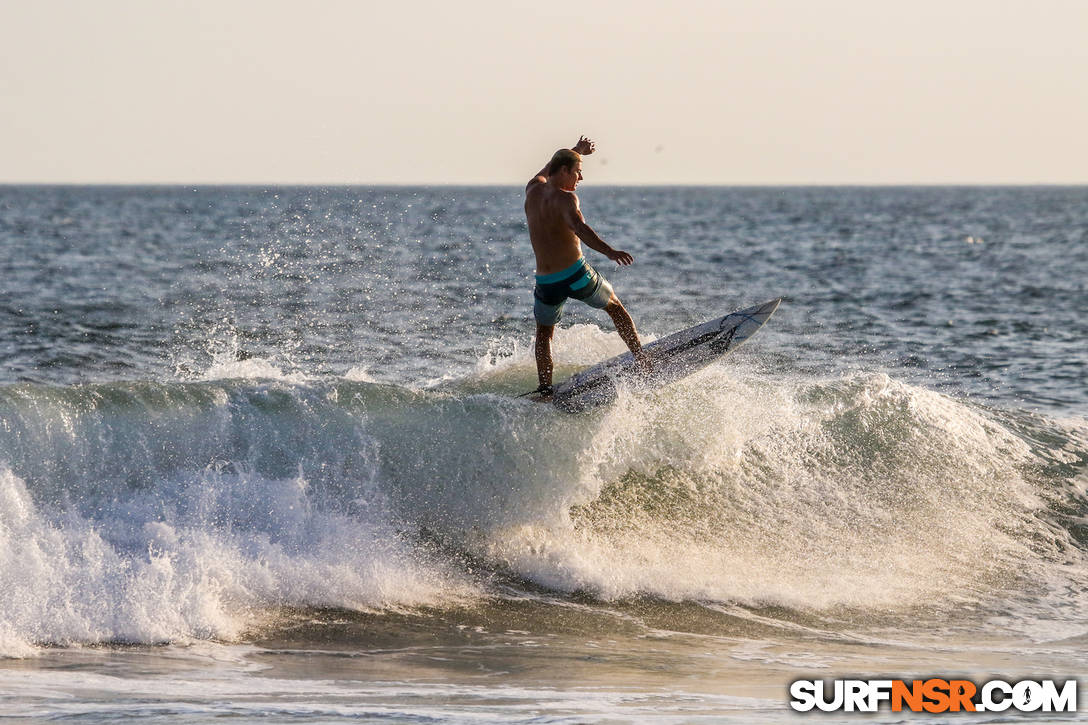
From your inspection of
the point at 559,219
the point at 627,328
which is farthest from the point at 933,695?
the point at 559,219

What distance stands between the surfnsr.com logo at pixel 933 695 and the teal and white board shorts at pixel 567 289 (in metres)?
3.34

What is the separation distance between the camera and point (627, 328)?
372 inches

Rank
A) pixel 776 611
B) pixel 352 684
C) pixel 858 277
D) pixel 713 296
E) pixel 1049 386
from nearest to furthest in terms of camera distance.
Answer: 1. pixel 352 684
2. pixel 776 611
3. pixel 1049 386
4. pixel 713 296
5. pixel 858 277

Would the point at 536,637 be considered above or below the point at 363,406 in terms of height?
below

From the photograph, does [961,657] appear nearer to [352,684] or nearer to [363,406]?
[352,684]

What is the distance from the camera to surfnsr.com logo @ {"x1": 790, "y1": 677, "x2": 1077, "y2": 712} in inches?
254

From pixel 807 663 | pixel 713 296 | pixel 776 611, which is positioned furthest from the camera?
A: pixel 713 296

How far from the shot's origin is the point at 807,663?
23.9 feet

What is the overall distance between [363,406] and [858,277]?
77.8ft

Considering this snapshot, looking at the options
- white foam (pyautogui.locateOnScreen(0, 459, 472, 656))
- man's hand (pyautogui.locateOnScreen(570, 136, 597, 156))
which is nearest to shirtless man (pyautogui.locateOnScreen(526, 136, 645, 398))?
man's hand (pyautogui.locateOnScreen(570, 136, 597, 156))

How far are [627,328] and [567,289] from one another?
616 mm

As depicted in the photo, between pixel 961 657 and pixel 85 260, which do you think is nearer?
pixel 961 657

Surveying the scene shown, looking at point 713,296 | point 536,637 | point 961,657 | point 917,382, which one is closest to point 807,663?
point 961,657

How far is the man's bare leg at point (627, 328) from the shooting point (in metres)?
9.37
